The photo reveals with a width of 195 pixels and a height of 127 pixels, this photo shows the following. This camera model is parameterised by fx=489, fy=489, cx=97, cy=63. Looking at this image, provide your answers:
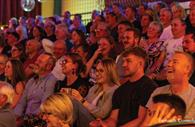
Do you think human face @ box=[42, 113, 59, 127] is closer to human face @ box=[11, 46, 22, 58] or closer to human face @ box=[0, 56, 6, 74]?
human face @ box=[0, 56, 6, 74]

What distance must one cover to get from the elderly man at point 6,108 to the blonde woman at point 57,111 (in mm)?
952

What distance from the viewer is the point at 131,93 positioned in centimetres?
422

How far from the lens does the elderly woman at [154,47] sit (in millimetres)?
5691

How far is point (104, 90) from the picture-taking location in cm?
465

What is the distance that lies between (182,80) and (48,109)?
1.11m

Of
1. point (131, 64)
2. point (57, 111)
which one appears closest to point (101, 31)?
point (131, 64)

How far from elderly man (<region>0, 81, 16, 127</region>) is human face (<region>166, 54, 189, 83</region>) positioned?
1.40 metres

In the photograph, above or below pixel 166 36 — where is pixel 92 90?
below

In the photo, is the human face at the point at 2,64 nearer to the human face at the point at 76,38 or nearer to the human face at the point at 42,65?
the human face at the point at 42,65

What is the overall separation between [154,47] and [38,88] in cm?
149

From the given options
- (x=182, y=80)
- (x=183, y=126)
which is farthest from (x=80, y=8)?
(x=183, y=126)

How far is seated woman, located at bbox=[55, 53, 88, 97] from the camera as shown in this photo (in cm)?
523

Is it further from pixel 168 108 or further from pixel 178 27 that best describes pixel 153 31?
pixel 168 108

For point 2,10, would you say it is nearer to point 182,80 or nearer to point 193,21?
point 193,21
